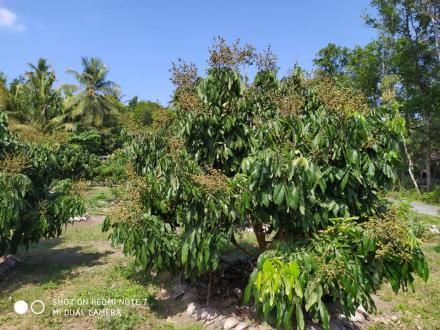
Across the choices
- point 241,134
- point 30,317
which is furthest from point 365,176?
point 30,317

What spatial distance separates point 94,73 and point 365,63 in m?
21.5

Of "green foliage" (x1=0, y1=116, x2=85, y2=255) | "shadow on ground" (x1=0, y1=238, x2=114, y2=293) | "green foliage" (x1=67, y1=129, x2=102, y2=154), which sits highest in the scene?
"green foliage" (x1=67, y1=129, x2=102, y2=154)

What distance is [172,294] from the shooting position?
577 centimetres

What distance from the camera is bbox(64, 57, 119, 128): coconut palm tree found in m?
30.6

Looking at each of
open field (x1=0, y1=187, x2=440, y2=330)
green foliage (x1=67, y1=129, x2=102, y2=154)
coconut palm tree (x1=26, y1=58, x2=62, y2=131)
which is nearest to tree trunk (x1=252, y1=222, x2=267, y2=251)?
open field (x1=0, y1=187, x2=440, y2=330)

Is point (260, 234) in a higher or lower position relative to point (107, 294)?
higher

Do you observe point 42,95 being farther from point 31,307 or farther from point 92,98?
point 31,307

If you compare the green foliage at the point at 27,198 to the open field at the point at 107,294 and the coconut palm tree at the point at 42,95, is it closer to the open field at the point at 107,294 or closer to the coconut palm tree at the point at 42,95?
the open field at the point at 107,294

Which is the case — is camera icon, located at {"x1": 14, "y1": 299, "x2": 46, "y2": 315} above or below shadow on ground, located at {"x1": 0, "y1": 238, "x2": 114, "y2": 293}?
below

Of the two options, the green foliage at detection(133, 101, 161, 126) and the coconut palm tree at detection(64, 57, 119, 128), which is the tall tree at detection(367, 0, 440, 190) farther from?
the coconut palm tree at detection(64, 57, 119, 128)

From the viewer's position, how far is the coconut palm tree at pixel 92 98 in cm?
3061

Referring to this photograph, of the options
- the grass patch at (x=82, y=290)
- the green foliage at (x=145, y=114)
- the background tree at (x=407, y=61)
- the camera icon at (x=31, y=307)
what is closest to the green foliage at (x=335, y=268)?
the grass patch at (x=82, y=290)

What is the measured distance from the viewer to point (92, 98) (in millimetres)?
31453

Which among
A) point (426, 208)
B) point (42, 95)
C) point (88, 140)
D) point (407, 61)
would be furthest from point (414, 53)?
point (42, 95)
